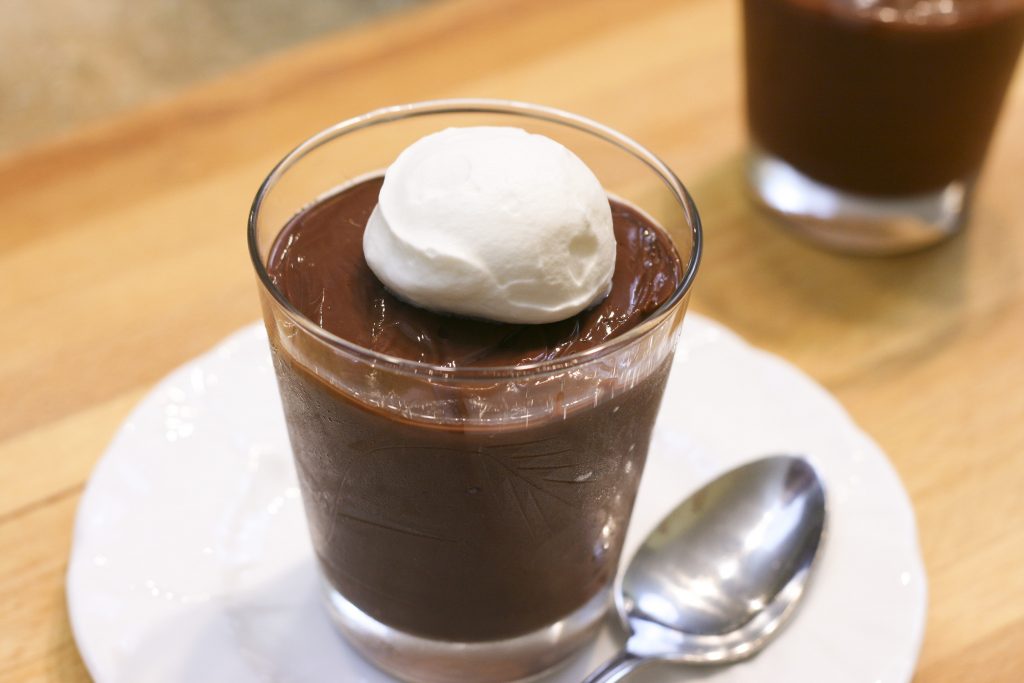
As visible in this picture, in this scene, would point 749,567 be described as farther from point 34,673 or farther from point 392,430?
point 34,673

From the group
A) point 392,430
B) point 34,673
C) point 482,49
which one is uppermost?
point 392,430

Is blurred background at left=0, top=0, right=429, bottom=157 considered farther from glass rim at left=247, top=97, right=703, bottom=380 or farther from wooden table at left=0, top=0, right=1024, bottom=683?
glass rim at left=247, top=97, right=703, bottom=380

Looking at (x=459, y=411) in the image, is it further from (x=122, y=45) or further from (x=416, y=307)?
(x=122, y=45)

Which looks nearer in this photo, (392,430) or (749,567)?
(392,430)

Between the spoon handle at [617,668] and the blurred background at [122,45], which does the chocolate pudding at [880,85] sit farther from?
the blurred background at [122,45]

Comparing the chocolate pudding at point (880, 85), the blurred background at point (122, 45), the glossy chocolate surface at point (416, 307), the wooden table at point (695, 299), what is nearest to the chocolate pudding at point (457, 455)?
the glossy chocolate surface at point (416, 307)

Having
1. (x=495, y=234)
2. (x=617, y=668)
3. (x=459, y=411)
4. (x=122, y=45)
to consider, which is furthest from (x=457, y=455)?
(x=122, y=45)

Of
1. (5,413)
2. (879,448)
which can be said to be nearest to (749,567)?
(879,448)
